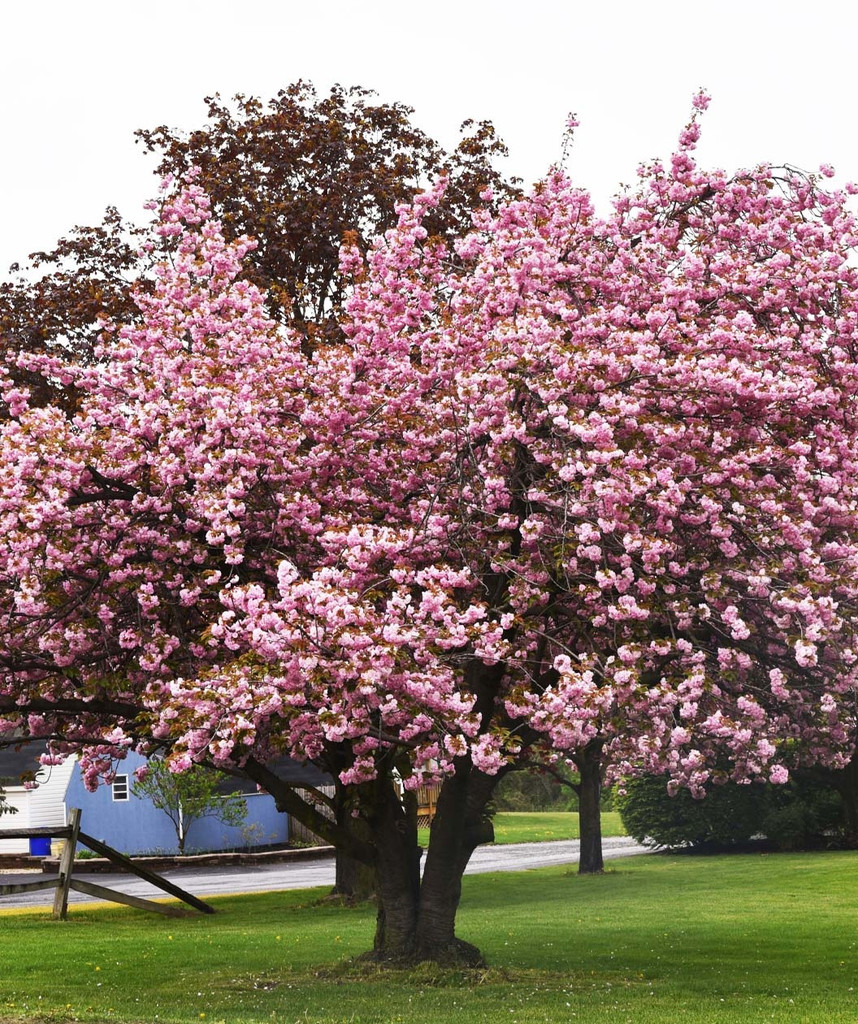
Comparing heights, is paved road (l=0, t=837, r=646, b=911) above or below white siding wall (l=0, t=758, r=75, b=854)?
below

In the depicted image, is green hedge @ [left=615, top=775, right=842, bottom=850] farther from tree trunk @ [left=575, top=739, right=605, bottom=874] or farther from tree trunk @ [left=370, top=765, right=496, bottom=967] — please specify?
tree trunk @ [left=370, top=765, right=496, bottom=967]

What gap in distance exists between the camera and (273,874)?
34.9 meters

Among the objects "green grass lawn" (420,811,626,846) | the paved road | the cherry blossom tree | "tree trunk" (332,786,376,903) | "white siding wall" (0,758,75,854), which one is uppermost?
the cherry blossom tree

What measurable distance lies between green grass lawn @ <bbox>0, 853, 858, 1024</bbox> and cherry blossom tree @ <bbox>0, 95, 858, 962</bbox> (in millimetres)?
1708

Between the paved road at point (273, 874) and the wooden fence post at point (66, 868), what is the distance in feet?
13.5

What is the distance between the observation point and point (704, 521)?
39.0ft

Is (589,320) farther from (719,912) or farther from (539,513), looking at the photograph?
(719,912)

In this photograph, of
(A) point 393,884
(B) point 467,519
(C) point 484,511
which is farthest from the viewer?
(A) point 393,884

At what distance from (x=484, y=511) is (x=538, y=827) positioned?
49.7 meters

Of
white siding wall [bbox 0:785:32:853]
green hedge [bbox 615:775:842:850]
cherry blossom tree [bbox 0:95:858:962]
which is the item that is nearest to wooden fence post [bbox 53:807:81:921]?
cherry blossom tree [bbox 0:95:858:962]

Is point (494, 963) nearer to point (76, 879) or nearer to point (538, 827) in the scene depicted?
point (76, 879)

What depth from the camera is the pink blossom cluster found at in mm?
10922

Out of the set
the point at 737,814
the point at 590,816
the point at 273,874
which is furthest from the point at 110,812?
the point at 737,814

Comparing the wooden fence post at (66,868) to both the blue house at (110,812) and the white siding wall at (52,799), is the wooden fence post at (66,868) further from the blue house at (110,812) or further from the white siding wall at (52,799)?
the white siding wall at (52,799)
